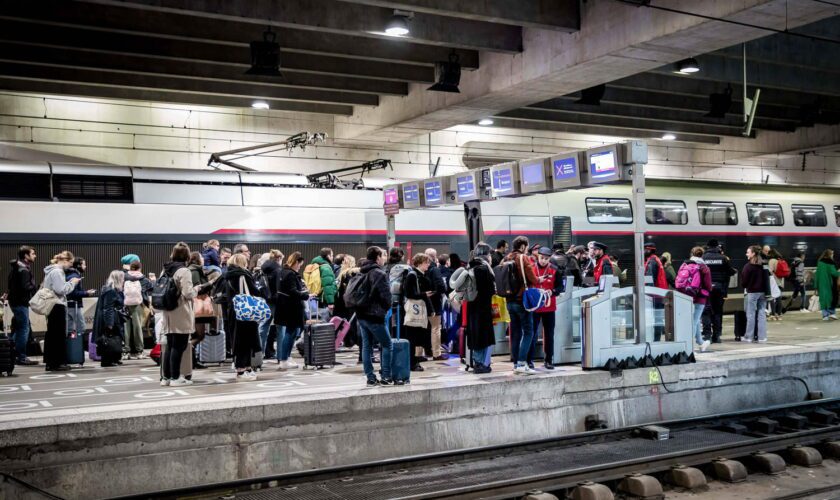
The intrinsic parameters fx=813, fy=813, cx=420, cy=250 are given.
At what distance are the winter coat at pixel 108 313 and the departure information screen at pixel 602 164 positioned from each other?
24.7 feet

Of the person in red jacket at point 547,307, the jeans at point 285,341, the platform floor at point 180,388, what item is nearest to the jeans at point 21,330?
the platform floor at point 180,388

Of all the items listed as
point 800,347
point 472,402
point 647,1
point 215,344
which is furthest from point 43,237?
point 800,347

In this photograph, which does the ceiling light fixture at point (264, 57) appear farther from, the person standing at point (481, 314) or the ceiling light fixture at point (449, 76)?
the person standing at point (481, 314)

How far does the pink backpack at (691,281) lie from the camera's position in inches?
525

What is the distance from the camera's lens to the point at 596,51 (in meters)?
14.6

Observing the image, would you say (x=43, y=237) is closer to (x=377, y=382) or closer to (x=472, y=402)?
(x=377, y=382)

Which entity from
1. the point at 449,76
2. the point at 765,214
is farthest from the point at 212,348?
the point at 765,214

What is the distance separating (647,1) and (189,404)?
9.16 meters

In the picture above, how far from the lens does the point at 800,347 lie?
1372 cm

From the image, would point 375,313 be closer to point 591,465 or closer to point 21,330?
point 591,465

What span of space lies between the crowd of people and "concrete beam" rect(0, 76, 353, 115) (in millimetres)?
6563

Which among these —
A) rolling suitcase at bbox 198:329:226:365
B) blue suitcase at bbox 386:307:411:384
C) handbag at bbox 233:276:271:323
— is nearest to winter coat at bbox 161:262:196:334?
handbag at bbox 233:276:271:323

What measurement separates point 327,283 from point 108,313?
3536 mm

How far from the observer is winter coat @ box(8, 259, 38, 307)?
12258mm
